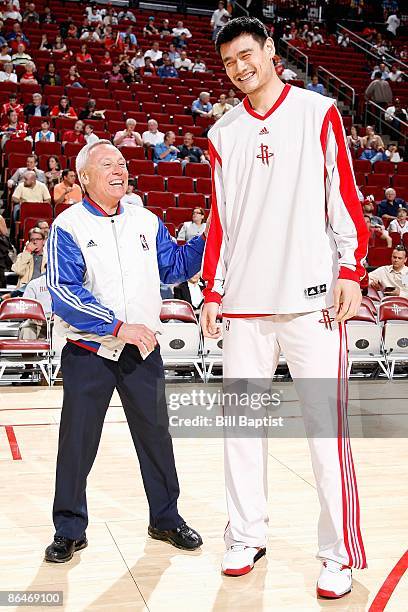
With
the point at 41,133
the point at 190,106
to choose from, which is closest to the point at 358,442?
the point at 41,133

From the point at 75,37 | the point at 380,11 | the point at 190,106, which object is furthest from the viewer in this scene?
the point at 380,11

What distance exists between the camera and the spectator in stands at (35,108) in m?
11.5

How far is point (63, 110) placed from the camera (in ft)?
38.8

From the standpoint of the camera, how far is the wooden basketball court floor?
2775 mm

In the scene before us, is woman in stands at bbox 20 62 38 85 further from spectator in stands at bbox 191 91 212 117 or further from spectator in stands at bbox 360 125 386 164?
spectator in stands at bbox 360 125 386 164

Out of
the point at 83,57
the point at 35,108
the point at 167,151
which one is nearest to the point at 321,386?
the point at 167,151

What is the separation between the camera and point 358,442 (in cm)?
512

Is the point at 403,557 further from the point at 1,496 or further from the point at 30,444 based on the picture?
the point at 30,444

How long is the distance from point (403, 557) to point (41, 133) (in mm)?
9075

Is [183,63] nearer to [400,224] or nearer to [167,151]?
[167,151]

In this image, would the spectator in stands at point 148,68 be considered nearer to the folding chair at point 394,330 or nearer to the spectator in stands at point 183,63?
the spectator in stands at point 183,63

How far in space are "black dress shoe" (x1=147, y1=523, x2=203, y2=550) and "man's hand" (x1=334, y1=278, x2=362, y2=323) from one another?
3.92 feet

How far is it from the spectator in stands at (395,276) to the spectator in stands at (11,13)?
9547mm

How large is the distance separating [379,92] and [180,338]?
33.0ft
